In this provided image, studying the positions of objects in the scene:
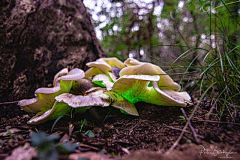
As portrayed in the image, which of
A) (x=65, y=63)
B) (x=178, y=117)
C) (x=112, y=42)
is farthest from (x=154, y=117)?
(x=112, y=42)

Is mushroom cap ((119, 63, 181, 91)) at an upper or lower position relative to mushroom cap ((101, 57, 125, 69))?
lower

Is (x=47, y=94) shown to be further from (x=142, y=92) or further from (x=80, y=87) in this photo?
(x=142, y=92)

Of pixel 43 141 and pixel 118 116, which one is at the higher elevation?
pixel 43 141

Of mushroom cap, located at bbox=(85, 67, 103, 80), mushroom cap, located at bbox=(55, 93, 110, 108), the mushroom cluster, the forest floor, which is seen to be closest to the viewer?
the forest floor

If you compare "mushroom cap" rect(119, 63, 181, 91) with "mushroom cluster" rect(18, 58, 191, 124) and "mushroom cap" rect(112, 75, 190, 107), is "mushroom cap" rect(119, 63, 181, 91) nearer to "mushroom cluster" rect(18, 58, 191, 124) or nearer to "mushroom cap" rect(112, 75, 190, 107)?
"mushroom cluster" rect(18, 58, 191, 124)

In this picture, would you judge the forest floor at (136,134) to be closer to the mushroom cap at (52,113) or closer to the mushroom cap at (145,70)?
the mushroom cap at (52,113)

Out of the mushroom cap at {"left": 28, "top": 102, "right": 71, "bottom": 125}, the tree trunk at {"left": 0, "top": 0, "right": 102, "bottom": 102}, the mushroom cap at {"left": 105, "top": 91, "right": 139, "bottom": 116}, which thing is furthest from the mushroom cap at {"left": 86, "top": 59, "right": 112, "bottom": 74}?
the tree trunk at {"left": 0, "top": 0, "right": 102, "bottom": 102}

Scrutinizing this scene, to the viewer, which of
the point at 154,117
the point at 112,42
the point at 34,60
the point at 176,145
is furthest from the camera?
the point at 112,42

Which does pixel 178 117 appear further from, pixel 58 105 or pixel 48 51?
pixel 48 51
